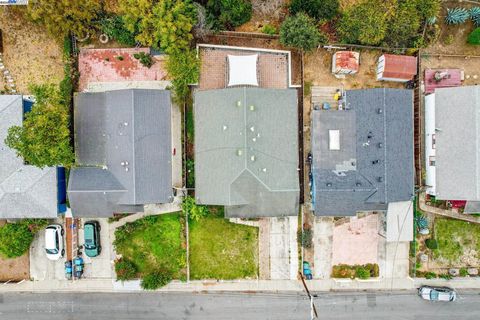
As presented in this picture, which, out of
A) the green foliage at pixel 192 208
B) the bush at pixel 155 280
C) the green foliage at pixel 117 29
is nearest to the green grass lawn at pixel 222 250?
the green foliage at pixel 192 208

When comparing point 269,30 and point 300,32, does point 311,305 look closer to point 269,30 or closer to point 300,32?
point 300,32

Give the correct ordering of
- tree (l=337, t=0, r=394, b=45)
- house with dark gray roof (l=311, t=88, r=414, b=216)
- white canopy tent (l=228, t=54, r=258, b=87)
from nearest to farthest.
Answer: white canopy tent (l=228, t=54, r=258, b=87) < tree (l=337, t=0, r=394, b=45) < house with dark gray roof (l=311, t=88, r=414, b=216)

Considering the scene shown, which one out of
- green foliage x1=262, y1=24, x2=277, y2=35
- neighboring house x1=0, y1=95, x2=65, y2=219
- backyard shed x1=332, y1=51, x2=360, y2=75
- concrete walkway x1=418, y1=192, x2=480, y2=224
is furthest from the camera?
concrete walkway x1=418, y1=192, x2=480, y2=224

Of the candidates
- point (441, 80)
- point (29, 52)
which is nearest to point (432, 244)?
point (441, 80)

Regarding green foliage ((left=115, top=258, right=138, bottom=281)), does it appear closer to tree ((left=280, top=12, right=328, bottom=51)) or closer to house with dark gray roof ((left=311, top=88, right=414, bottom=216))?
house with dark gray roof ((left=311, top=88, right=414, bottom=216))

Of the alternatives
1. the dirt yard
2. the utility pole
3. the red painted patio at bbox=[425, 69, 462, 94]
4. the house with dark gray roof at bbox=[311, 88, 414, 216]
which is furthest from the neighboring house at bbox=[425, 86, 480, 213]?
the dirt yard

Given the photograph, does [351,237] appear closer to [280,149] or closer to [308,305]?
[308,305]

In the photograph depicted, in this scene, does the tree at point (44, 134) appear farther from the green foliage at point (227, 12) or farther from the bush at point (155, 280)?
the green foliage at point (227, 12)
